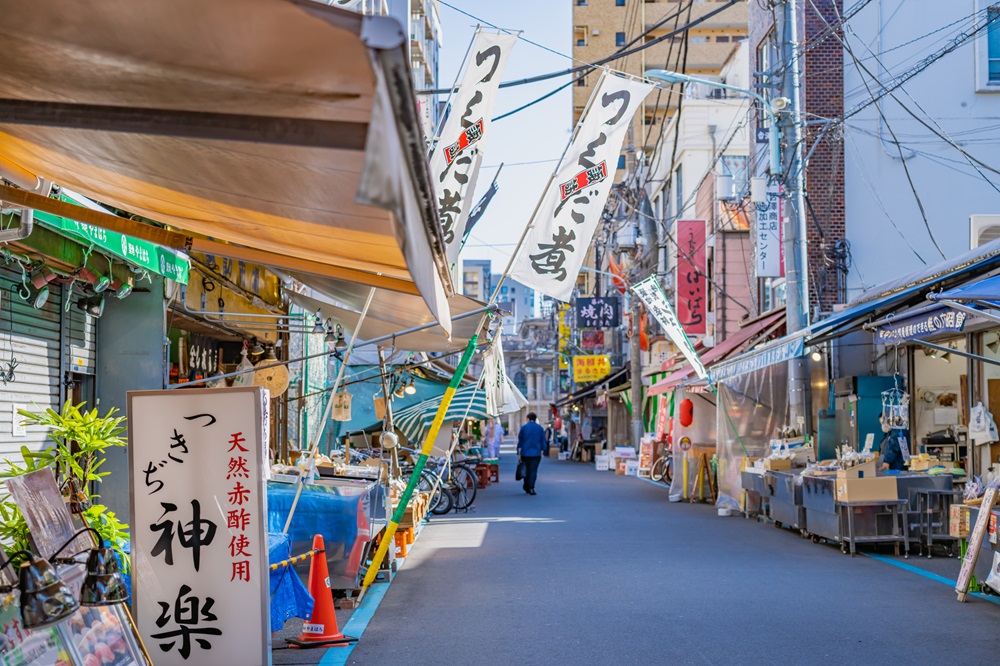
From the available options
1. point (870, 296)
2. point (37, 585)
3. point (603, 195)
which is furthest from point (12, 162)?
point (870, 296)

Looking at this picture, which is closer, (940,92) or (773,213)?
(940,92)

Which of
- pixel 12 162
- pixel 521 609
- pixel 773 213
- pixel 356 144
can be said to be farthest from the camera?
pixel 773 213

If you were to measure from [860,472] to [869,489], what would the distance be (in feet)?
0.88

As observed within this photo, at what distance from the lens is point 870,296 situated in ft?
45.3

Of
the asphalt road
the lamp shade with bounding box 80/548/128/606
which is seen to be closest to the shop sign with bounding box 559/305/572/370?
the asphalt road

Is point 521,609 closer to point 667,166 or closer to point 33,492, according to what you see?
point 33,492

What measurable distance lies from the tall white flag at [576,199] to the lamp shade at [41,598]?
7.84 metres

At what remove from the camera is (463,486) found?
22250 millimetres

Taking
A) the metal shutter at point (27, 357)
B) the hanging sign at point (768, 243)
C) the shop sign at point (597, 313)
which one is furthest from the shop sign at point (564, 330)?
the metal shutter at point (27, 357)

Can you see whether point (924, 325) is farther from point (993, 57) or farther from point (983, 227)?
point (993, 57)

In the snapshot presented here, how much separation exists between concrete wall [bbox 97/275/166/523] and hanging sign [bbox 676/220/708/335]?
22.5m

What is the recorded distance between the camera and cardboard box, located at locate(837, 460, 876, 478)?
14325 millimetres

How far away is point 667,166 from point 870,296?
32176 millimetres

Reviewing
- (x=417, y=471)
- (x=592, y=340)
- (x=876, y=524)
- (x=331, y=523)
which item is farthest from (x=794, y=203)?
(x=592, y=340)
